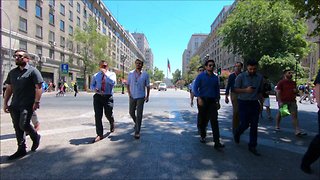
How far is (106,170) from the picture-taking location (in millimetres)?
3904

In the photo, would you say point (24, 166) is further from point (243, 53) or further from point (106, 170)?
point (243, 53)

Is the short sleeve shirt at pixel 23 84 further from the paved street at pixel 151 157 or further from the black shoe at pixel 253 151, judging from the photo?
the black shoe at pixel 253 151

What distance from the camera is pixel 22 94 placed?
4336 mm

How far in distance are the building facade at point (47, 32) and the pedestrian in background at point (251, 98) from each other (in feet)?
92.0

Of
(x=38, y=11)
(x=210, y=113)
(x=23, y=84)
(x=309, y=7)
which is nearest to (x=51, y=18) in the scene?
(x=38, y=11)

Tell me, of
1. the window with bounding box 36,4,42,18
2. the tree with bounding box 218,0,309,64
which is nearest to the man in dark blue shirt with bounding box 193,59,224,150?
the tree with bounding box 218,0,309,64

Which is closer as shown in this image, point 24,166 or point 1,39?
point 24,166

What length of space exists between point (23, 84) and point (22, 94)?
159 millimetres

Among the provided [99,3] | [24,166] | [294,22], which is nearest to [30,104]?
[24,166]

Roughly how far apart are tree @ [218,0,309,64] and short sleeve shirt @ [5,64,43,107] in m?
33.3

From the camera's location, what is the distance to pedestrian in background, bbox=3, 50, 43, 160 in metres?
4.33

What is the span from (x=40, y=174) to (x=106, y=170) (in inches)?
34.5

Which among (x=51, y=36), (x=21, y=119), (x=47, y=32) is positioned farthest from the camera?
(x=51, y=36)

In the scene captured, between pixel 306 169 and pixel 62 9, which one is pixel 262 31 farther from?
pixel 306 169
